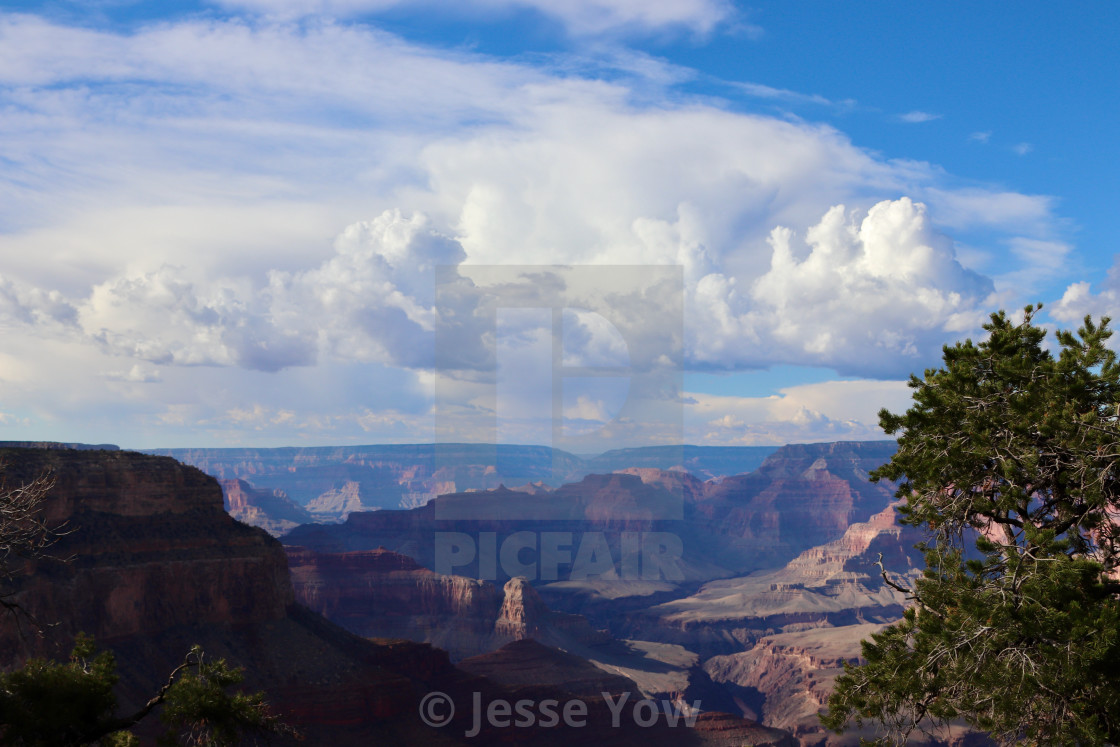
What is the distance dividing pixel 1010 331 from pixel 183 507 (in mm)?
66987

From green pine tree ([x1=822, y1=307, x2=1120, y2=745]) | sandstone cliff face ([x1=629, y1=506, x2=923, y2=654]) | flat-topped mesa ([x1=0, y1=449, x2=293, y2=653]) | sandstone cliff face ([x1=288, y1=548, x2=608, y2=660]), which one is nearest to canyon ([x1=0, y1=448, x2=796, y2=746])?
flat-topped mesa ([x1=0, y1=449, x2=293, y2=653])

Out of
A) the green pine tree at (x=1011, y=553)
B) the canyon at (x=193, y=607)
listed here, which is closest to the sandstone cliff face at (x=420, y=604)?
the canyon at (x=193, y=607)

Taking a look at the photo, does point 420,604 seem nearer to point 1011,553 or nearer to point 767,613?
point 767,613

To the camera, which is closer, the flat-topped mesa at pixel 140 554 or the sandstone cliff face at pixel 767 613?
the flat-topped mesa at pixel 140 554

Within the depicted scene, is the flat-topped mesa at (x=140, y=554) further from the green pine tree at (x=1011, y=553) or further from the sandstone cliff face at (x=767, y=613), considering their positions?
the sandstone cliff face at (x=767, y=613)

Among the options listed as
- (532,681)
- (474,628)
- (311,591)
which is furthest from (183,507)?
(474,628)

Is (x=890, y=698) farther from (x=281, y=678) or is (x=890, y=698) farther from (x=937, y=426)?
(x=281, y=678)

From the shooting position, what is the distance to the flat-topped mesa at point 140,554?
5809 cm

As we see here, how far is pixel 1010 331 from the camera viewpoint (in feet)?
61.7

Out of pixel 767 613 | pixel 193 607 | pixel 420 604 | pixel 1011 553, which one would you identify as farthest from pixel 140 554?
pixel 767 613

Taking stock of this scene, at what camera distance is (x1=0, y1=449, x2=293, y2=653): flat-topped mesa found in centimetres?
5809

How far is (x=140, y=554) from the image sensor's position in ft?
210

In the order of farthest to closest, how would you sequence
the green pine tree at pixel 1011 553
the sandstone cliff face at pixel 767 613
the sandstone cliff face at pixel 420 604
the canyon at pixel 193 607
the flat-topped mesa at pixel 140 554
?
the sandstone cliff face at pixel 767 613 < the sandstone cliff face at pixel 420 604 < the canyon at pixel 193 607 < the flat-topped mesa at pixel 140 554 < the green pine tree at pixel 1011 553

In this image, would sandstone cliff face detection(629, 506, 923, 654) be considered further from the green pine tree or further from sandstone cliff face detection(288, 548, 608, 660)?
the green pine tree
